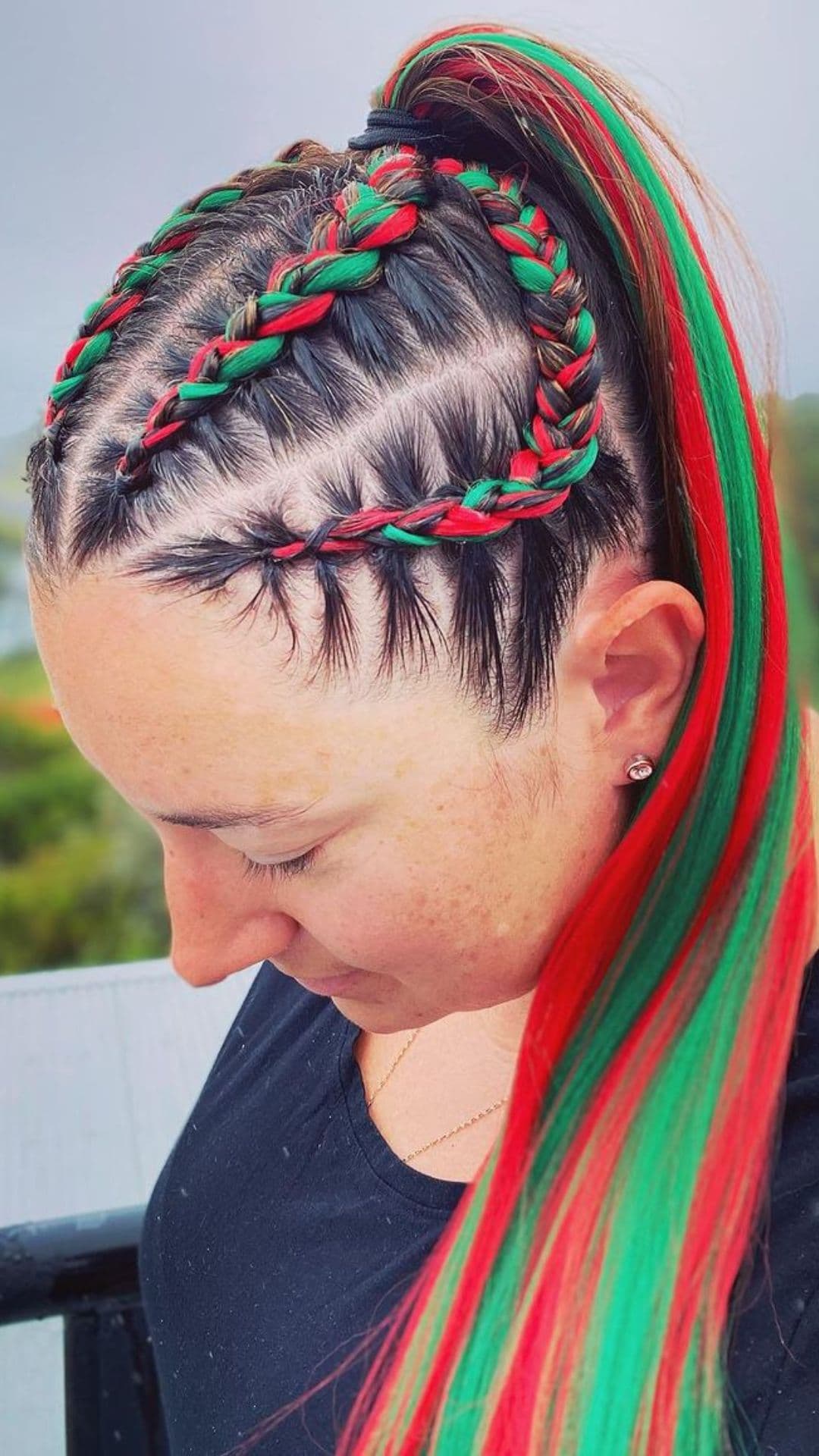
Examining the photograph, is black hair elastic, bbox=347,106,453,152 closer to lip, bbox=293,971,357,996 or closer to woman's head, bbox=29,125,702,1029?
woman's head, bbox=29,125,702,1029

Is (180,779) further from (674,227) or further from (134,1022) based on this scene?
(134,1022)

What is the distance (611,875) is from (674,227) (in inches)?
11.6

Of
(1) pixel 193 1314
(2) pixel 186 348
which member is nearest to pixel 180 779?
(2) pixel 186 348

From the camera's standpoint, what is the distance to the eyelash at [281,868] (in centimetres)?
53

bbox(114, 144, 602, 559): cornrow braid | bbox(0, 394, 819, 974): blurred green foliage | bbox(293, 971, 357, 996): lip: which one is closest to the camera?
bbox(114, 144, 602, 559): cornrow braid

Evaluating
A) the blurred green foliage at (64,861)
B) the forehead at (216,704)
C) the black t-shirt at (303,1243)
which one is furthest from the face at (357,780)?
the blurred green foliage at (64,861)

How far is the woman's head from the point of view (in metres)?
0.48

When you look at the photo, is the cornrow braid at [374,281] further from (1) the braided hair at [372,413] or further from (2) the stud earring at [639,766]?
(2) the stud earring at [639,766]

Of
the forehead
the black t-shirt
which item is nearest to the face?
the forehead

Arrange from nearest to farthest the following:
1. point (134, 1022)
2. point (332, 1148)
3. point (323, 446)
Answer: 1. point (323, 446)
2. point (332, 1148)
3. point (134, 1022)

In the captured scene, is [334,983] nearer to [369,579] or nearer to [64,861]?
[369,579]

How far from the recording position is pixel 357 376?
0.48m

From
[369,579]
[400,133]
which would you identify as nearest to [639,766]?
[369,579]

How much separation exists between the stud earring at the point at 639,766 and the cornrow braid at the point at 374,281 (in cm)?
14
